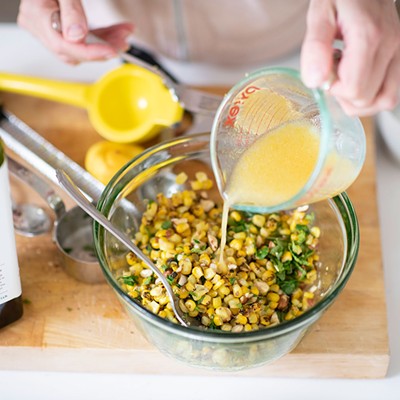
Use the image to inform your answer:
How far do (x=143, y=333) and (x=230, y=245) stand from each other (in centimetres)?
24

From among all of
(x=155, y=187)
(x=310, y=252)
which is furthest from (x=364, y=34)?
(x=155, y=187)

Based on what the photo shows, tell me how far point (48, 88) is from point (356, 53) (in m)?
0.95

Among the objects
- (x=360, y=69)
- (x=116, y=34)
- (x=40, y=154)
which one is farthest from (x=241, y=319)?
(x=116, y=34)

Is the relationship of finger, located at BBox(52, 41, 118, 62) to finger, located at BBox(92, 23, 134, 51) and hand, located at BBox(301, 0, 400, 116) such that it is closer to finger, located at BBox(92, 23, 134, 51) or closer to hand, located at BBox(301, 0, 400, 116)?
finger, located at BBox(92, 23, 134, 51)

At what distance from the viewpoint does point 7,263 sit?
4.59 ft

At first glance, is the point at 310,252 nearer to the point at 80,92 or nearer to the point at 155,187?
the point at 155,187

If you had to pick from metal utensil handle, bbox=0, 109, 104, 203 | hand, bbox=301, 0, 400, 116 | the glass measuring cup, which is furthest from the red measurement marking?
metal utensil handle, bbox=0, 109, 104, 203

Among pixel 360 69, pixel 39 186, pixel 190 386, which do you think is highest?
pixel 360 69

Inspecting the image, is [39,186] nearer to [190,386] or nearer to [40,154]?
[40,154]

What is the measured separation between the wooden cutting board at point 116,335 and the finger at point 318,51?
574 millimetres

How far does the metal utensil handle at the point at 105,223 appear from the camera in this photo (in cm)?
133

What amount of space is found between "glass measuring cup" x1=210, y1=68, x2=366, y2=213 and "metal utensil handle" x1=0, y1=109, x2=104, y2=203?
0.36 m

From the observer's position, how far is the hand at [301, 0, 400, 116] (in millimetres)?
1092

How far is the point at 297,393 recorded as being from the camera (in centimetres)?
146
